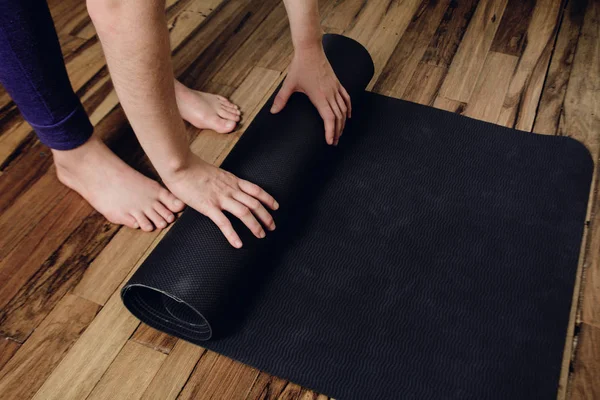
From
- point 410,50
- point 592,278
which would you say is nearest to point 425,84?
point 410,50

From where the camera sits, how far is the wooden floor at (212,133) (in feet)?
3.35

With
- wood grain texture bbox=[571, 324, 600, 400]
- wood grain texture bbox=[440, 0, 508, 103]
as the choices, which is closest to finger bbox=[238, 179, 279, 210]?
wood grain texture bbox=[571, 324, 600, 400]

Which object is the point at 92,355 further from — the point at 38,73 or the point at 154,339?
the point at 38,73

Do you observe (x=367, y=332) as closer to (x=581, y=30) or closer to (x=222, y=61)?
(x=222, y=61)

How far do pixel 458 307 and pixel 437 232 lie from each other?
0.65ft

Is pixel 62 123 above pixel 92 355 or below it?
above

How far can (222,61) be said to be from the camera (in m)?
1.75

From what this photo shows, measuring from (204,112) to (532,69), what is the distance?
3.59 ft

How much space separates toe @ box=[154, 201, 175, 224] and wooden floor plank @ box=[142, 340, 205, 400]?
0.33 m

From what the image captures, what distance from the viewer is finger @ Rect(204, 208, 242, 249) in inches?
39.9

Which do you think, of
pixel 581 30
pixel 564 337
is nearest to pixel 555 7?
pixel 581 30

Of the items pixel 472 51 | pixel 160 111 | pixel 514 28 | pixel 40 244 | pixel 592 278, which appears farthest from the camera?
pixel 514 28

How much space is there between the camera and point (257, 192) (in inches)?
42.1

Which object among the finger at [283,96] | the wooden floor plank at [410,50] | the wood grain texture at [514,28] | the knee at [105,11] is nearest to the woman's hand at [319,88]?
the finger at [283,96]
